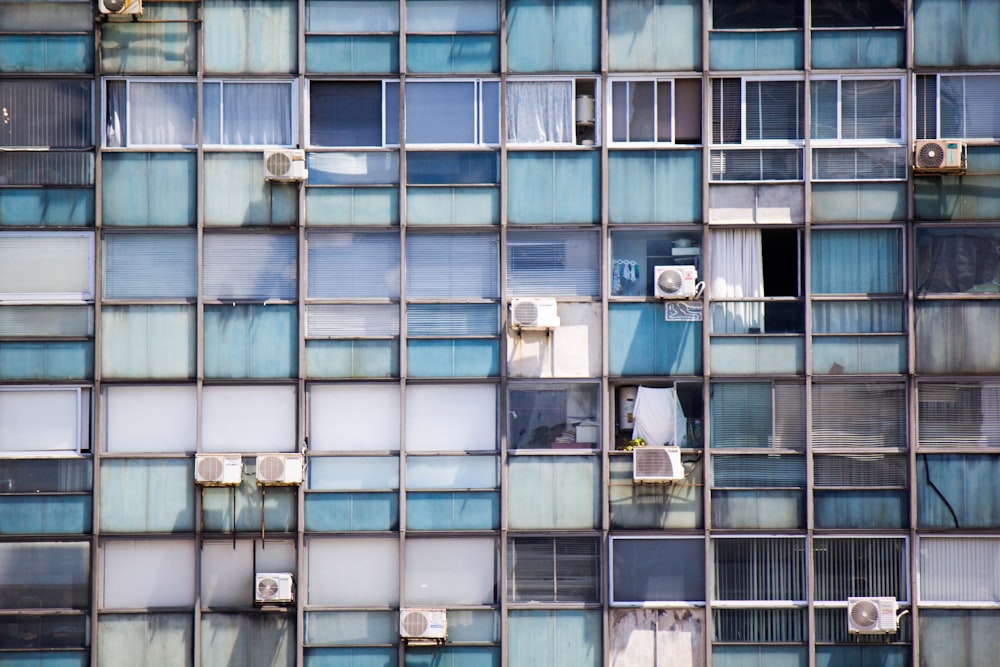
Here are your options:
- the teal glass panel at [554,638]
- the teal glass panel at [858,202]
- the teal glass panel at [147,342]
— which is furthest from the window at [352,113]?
the teal glass panel at [554,638]

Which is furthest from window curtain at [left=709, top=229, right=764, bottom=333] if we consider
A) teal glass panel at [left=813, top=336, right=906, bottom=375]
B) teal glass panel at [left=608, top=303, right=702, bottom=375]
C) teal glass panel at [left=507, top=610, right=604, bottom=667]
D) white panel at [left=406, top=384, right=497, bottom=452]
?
teal glass panel at [left=507, top=610, right=604, bottom=667]

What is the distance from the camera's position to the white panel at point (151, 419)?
16453 millimetres

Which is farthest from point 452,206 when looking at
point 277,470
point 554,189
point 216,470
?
point 216,470

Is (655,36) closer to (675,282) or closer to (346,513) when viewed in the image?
(675,282)

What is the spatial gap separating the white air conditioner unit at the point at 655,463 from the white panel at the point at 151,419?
7.21 meters

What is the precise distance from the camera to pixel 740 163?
16641mm

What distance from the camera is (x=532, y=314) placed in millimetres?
15961

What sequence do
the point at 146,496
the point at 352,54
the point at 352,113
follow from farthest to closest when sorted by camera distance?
1. the point at 352,113
2. the point at 352,54
3. the point at 146,496

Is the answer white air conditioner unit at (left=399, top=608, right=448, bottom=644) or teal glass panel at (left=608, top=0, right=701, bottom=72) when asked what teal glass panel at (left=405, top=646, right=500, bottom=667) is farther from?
teal glass panel at (left=608, top=0, right=701, bottom=72)

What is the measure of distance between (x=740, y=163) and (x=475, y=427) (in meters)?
6.17

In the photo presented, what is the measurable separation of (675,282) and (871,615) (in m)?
6.13

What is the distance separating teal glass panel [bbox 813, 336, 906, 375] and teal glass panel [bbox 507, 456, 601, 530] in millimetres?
4041

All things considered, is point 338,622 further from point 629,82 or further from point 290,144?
point 629,82

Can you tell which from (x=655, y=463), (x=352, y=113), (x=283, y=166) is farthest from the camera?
(x=352, y=113)
